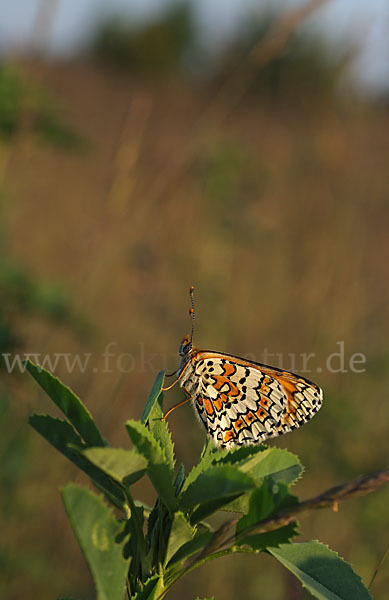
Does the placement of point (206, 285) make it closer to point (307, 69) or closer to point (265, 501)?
point (307, 69)

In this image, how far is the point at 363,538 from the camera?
7.23 ft

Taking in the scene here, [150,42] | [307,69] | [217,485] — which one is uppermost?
[150,42]

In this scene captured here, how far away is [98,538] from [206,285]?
326 cm

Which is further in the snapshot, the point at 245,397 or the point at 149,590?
the point at 245,397

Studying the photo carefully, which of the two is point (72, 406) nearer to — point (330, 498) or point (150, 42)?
point (330, 498)

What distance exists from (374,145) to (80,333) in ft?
5.94

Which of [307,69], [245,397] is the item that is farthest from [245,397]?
[307,69]

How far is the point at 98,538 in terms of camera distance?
1.48 feet

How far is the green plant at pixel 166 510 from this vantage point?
1.51 ft

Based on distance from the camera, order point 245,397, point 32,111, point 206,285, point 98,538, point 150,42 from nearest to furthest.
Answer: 1. point 98,538
2. point 245,397
3. point 32,111
4. point 206,285
5. point 150,42

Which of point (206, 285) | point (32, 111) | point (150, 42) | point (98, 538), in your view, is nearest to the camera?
point (98, 538)

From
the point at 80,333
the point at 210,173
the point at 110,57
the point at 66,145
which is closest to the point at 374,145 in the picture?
the point at 210,173

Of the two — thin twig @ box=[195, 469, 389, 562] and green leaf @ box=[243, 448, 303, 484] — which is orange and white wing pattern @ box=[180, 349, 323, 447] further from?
thin twig @ box=[195, 469, 389, 562]

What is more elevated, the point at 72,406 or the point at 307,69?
the point at 307,69
